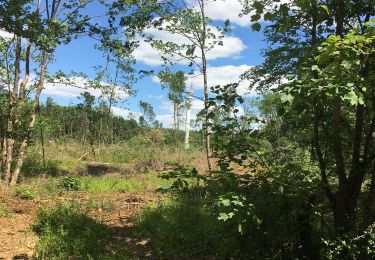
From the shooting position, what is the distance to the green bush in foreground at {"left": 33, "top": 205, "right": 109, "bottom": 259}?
6.65m

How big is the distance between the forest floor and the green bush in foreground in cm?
19

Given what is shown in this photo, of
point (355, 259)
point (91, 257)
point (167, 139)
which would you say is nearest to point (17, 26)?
point (91, 257)

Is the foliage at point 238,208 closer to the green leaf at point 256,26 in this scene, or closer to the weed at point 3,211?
the green leaf at point 256,26

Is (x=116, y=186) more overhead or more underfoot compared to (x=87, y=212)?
more overhead

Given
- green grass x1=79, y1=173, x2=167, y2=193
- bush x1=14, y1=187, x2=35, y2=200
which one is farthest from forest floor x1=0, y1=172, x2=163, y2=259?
green grass x1=79, y1=173, x2=167, y2=193

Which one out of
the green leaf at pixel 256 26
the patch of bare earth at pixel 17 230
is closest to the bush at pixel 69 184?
the patch of bare earth at pixel 17 230

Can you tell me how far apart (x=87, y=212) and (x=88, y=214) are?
0.10 m

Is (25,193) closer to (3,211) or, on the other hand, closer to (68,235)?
(3,211)

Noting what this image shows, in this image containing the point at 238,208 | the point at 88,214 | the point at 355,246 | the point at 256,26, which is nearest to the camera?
the point at 355,246

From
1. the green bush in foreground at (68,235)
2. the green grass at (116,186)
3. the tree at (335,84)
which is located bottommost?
the green bush in foreground at (68,235)

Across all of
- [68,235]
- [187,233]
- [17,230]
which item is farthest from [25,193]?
[187,233]

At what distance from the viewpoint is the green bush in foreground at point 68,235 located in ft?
21.8

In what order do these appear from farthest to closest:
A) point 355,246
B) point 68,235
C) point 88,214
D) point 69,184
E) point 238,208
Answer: point 69,184 → point 88,214 → point 68,235 → point 238,208 → point 355,246

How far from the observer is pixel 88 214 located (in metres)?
8.72
